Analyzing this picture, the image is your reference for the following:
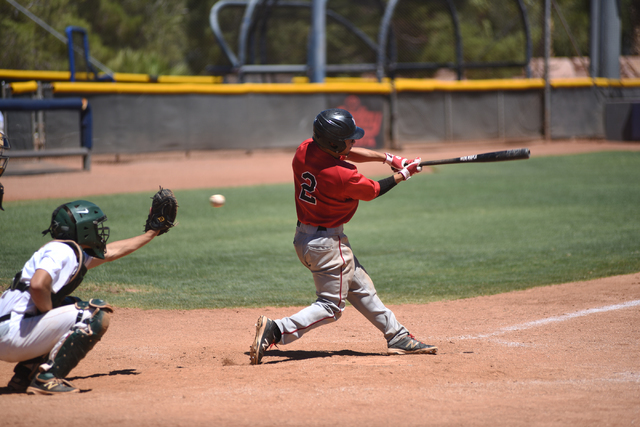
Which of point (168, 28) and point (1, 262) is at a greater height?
point (168, 28)

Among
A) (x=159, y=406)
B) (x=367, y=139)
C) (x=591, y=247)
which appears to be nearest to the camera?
(x=159, y=406)

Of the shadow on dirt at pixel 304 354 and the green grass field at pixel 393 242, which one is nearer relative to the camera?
the shadow on dirt at pixel 304 354

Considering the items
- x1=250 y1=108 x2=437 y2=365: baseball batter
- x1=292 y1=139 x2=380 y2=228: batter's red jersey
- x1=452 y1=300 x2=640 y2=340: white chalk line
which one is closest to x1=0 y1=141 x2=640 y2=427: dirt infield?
x1=452 y1=300 x2=640 y2=340: white chalk line

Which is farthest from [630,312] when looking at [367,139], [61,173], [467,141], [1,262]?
[467,141]

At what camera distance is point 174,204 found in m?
4.37

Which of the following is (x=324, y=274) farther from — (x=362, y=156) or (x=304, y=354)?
(x=362, y=156)

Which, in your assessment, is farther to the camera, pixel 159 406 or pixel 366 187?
pixel 366 187

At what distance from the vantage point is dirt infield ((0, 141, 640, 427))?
3447 mm

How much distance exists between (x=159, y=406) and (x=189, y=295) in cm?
312

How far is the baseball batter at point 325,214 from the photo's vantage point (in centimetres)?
432

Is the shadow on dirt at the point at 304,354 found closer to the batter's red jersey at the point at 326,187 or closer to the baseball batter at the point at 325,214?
the baseball batter at the point at 325,214

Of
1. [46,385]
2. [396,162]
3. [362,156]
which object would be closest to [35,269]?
[46,385]

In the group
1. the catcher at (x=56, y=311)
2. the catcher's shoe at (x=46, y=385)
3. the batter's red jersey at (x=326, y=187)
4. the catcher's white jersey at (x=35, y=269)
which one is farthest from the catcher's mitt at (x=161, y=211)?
the catcher's shoe at (x=46, y=385)

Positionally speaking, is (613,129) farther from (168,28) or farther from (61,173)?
(168,28)
